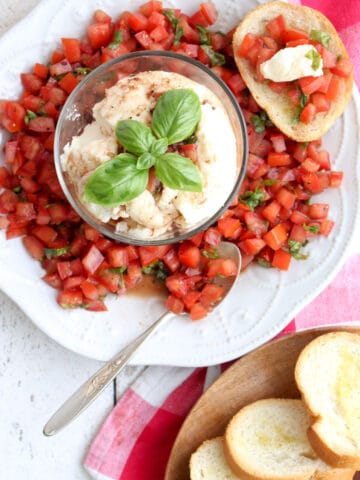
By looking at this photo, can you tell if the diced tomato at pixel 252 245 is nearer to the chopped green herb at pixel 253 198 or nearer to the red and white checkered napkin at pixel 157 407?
the chopped green herb at pixel 253 198

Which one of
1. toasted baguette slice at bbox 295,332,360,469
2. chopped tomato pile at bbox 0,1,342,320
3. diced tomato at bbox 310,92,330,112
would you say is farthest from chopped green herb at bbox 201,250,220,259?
diced tomato at bbox 310,92,330,112

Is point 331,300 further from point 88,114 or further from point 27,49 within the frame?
point 27,49

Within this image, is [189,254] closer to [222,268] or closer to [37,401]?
[222,268]

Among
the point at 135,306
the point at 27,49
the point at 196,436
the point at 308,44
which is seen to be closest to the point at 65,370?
the point at 135,306

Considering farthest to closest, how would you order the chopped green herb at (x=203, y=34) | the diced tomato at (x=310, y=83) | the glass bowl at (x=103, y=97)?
1. the chopped green herb at (x=203, y=34)
2. the diced tomato at (x=310, y=83)
3. the glass bowl at (x=103, y=97)

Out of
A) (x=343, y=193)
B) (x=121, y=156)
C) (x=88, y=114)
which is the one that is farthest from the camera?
(x=343, y=193)

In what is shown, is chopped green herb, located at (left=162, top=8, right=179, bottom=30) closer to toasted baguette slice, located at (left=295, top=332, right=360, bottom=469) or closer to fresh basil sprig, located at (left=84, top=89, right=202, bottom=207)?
fresh basil sprig, located at (left=84, top=89, right=202, bottom=207)

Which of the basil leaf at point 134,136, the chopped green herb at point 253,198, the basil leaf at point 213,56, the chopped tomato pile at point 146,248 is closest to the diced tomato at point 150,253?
the chopped tomato pile at point 146,248
